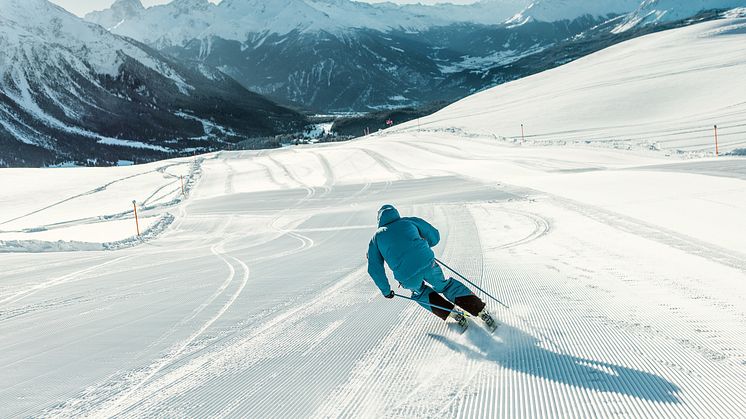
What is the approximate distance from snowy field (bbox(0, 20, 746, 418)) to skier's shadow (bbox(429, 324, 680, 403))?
0.02 m

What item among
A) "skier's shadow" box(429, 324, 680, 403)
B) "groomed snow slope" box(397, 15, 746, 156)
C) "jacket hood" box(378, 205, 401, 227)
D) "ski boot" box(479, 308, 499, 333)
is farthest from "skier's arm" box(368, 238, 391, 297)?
"groomed snow slope" box(397, 15, 746, 156)

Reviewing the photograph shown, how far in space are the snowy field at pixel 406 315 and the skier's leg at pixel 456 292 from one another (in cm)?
27

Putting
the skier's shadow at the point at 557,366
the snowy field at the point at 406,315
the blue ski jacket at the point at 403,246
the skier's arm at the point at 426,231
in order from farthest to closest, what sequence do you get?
the skier's arm at the point at 426,231, the blue ski jacket at the point at 403,246, the snowy field at the point at 406,315, the skier's shadow at the point at 557,366

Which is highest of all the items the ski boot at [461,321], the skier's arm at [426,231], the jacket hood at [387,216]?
the jacket hood at [387,216]

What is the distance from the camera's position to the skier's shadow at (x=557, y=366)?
4043mm

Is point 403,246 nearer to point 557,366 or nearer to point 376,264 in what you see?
point 376,264

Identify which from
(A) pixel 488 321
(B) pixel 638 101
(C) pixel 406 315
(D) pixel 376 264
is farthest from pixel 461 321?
(B) pixel 638 101

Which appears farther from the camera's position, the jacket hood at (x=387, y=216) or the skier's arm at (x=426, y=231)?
the skier's arm at (x=426, y=231)

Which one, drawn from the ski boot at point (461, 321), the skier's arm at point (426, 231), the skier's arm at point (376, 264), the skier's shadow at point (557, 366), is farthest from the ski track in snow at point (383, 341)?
the skier's arm at point (426, 231)

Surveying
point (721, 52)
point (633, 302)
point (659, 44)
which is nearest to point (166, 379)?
point (633, 302)

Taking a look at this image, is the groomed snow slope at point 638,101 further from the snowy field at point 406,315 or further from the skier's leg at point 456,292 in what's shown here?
the skier's leg at point 456,292

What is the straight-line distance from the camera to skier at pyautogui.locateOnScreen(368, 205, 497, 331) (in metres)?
5.45

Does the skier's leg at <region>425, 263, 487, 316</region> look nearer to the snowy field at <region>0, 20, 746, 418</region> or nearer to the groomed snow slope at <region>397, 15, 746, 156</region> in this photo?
the snowy field at <region>0, 20, 746, 418</region>

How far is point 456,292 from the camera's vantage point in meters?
5.59
